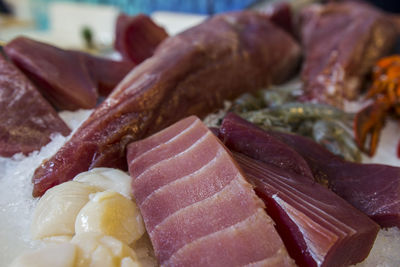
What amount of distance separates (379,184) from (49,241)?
3.99ft

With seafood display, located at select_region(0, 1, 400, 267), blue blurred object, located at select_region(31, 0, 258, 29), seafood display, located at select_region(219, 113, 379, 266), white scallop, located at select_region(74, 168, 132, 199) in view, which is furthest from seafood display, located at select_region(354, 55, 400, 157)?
blue blurred object, located at select_region(31, 0, 258, 29)

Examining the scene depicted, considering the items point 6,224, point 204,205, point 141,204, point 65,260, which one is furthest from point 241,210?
point 6,224

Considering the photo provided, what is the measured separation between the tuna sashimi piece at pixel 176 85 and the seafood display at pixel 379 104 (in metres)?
0.67

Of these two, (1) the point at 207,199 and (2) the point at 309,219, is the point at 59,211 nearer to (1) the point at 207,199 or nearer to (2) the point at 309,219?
(1) the point at 207,199

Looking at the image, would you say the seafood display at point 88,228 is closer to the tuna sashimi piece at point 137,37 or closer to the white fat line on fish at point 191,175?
the white fat line on fish at point 191,175

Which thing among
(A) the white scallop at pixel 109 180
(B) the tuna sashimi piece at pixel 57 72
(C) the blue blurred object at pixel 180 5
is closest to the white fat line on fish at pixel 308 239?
(A) the white scallop at pixel 109 180

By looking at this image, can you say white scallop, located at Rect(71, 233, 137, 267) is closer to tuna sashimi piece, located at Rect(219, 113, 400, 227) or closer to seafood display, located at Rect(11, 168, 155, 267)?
seafood display, located at Rect(11, 168, 155, 267)

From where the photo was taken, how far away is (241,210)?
1047mm

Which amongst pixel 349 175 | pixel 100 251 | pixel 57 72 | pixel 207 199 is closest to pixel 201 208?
pixel 207 199

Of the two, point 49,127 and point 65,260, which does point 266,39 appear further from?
point 65,260

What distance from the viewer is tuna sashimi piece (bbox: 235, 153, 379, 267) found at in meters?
1.01

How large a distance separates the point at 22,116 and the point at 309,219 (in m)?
1.35

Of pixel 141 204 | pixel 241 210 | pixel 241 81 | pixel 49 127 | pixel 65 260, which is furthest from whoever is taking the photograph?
pixel 241 81

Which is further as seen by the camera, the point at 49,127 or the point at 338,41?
the point at 338,41
